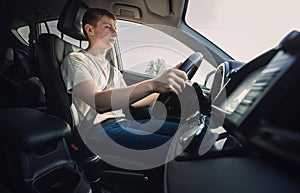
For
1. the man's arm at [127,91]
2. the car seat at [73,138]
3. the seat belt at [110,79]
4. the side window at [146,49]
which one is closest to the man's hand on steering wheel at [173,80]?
the man's arm at [127,91]

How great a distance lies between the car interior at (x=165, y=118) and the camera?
1.70ft

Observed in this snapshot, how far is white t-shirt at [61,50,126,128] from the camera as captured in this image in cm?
143

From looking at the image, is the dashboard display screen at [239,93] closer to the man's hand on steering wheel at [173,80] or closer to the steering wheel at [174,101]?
the man's hand on steering wheel at [173,80]

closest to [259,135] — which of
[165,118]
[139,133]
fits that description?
[139,133]

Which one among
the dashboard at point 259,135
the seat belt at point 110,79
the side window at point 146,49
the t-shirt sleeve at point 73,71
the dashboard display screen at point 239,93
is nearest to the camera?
the dashboard at point 259,135

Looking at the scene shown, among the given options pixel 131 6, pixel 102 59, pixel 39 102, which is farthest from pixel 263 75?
pixel 39 102

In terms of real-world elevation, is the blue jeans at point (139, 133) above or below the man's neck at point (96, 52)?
below

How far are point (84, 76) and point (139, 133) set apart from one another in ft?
1.22

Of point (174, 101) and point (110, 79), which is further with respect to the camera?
point (110, 79)

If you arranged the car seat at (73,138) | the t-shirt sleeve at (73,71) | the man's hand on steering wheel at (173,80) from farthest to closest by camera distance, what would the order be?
the t-shirt sleeve at (73,71), the car seat at (73,138), the man's hand on steering wheel at (173,80)

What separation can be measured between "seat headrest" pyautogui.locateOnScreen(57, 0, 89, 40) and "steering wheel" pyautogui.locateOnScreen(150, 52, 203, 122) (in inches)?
24.1

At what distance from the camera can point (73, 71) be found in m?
1.43

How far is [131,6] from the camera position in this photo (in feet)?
6.76

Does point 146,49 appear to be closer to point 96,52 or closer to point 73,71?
point 96,52
